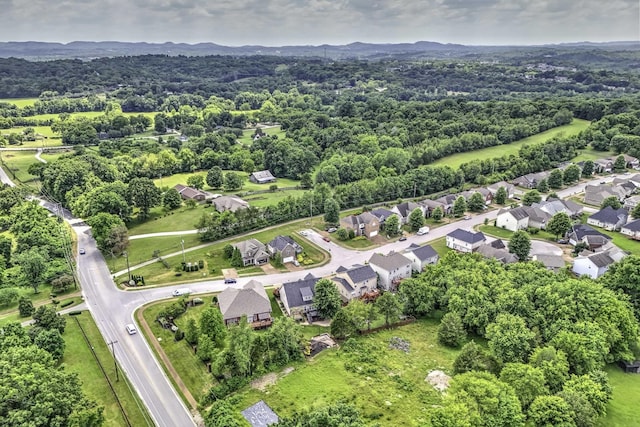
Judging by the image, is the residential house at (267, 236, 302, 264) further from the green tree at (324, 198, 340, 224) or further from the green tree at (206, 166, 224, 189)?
the green tree at (206, 166, 224, 189)

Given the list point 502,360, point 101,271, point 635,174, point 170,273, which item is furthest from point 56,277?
point 635,174

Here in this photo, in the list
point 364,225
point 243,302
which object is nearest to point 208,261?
point 243,302

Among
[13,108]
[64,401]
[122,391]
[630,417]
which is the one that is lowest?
[630,417]

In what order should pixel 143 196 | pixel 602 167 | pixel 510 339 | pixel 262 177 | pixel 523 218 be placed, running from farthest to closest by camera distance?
pixel 262 177 → pixel 602 167 → pixel 143 196 → pixel 523 218 → pixel 510 339

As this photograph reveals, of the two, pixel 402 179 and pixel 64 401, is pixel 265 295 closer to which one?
pixel 64 401

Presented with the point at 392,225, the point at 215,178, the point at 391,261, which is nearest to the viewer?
the point at 391,261

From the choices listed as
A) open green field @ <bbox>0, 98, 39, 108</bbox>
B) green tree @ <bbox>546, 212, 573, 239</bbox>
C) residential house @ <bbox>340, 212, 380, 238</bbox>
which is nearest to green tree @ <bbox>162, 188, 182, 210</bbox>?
residential house @ <bbox>340, 212, 380, 238</bbox>

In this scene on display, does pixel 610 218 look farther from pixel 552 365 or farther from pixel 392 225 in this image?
pixel 552 365
